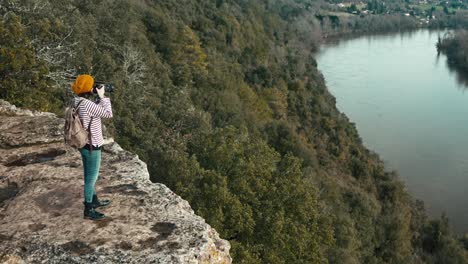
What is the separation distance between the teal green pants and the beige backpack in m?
0.20

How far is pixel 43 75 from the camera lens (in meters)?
15.4

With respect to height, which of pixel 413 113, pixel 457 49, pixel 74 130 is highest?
pixel 74 130

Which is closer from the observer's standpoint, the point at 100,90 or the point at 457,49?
the point at 100,90

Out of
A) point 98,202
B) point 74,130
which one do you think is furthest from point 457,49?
point 74,130

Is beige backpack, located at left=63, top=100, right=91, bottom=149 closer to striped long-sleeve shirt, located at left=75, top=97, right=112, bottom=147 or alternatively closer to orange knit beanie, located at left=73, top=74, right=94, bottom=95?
striped long-sleeve shirt, located at left=75, top=97, right=112, bottom=147

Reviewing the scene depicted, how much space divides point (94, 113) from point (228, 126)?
1506 cm

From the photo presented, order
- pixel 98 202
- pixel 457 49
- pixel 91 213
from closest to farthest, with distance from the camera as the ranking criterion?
pixel 91 213
pixel 98 202
pixel 457 49

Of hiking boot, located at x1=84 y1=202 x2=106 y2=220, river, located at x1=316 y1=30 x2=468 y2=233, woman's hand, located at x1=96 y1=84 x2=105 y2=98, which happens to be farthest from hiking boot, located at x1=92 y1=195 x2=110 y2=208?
river, located at x1=316 y1=30 x2=468 y2=233

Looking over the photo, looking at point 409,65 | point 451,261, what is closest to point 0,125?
point 451,261

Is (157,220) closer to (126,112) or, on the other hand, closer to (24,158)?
(24,158)

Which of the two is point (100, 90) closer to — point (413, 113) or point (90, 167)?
point (90, 167)

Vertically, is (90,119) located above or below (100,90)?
below

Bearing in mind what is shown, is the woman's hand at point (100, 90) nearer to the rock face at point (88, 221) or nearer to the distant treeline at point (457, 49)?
the rock face at point (88, 221)

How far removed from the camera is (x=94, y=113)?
626 cm
